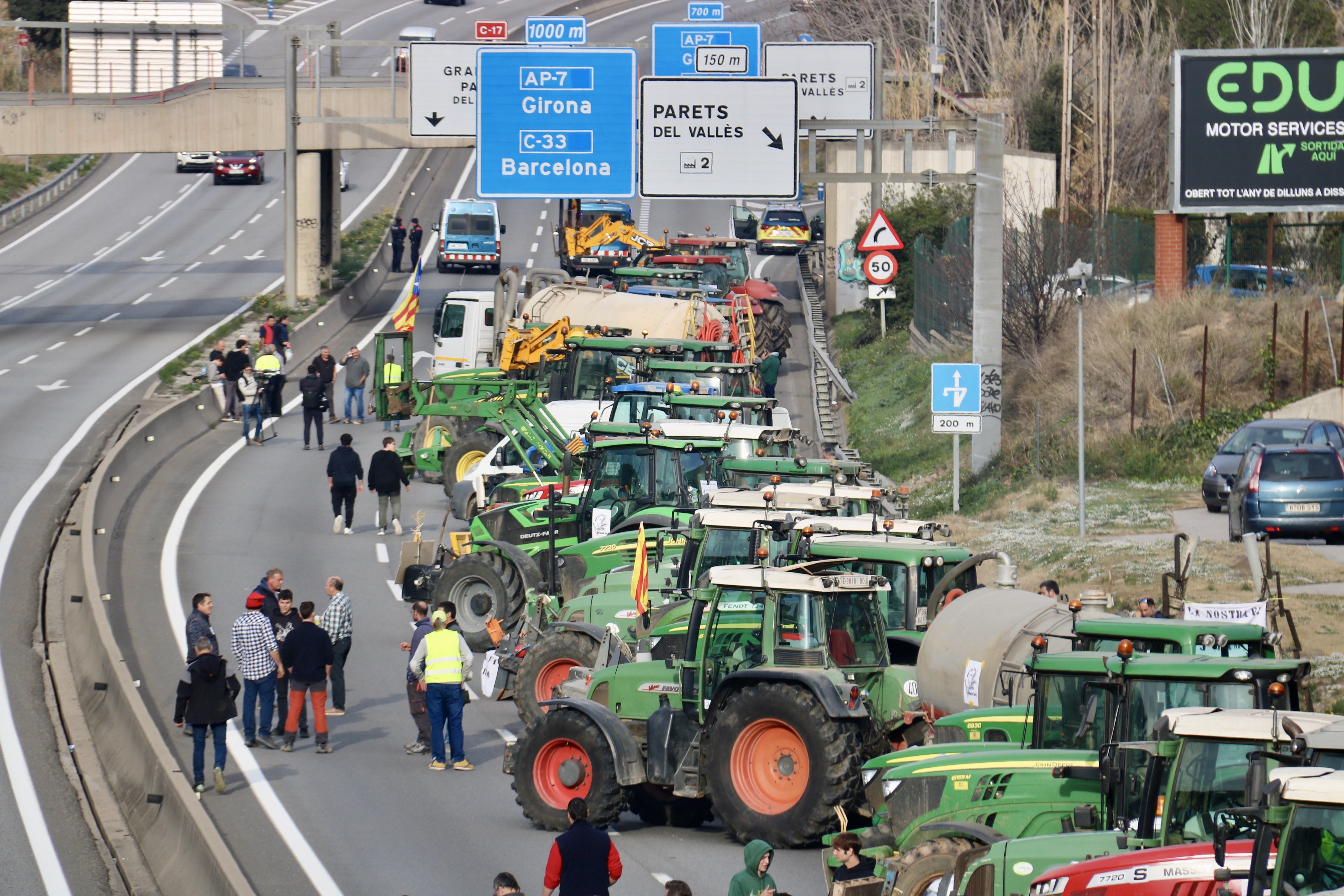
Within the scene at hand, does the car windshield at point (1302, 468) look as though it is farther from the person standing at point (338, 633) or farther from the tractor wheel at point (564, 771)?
Result: the tractor wheel at point (564, 771)

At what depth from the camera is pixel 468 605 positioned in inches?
830

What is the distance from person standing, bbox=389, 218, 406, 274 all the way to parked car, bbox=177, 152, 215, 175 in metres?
20.3

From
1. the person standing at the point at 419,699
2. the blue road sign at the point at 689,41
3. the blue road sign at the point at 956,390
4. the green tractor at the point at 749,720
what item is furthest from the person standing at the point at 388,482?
the blue road sign at the point at 689,41

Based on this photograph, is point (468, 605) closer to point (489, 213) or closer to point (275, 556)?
point (275, 556)

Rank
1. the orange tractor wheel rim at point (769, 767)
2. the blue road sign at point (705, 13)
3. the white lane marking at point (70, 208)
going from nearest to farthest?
the orange tractor wheel rim at point (769, 767) → the blue road sign at point (705, 13) → the white lane marking at point (70, 208)

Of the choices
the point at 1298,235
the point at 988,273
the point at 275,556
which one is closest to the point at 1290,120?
the point at 1298,235

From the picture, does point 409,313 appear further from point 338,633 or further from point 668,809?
point 668,809

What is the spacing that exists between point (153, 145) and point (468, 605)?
3373cm

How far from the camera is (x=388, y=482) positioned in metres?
28.2

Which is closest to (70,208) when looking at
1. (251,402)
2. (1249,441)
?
(251,402)

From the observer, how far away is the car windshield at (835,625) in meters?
13.7

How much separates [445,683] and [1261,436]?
16.2 meters

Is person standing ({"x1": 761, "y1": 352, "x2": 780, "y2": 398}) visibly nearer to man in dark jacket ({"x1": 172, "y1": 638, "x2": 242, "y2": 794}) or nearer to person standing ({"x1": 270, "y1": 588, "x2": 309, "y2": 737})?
person standing ({"x1": 270, "y1": 588, "x2": 309, "y2": 737})

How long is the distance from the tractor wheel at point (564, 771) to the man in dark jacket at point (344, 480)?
13.9m
